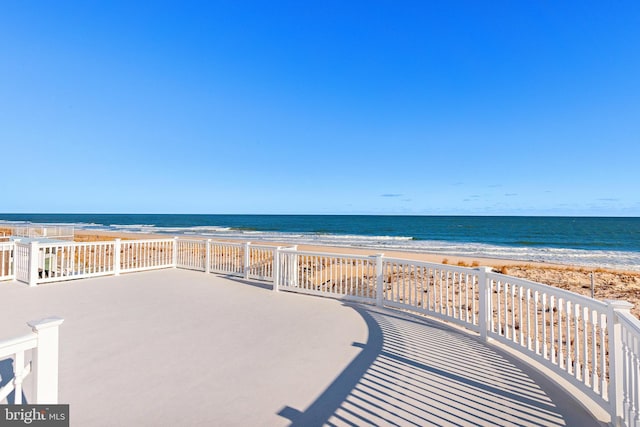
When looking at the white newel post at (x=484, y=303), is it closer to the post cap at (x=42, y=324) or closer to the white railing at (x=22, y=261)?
the post cap at (x=42, y=324)

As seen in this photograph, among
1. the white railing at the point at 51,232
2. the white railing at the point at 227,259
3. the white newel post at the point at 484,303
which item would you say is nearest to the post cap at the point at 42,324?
the white newel post at the point at 484,303

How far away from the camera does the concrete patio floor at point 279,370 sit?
2.15 meters

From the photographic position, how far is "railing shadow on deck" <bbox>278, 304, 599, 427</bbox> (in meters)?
2.11

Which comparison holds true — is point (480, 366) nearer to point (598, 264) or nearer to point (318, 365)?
point (318, 365)

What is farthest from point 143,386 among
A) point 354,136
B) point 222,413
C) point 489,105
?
point 354,136

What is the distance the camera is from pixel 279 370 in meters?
2.83

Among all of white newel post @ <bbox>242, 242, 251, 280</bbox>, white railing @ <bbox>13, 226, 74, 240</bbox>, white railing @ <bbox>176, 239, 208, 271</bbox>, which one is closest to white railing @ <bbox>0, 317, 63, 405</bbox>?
white newel post @ <bbox>242, 242, 251, 280</bbox>

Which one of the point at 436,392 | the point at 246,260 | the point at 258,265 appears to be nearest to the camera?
the point at 436,392

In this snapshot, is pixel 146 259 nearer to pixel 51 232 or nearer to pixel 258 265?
pixel 258 265

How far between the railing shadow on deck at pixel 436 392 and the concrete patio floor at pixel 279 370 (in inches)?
0.5

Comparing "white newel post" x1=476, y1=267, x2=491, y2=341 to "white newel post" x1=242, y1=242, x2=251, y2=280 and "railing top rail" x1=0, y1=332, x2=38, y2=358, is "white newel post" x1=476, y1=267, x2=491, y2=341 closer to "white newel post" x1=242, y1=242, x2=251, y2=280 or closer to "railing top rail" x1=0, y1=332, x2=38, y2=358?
"railing top rail" x1=0, y1=332, x2=38, y2=358

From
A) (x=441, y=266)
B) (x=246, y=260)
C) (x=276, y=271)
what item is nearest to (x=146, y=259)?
(x=246, y=260)

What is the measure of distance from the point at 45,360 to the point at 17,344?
0.22 m

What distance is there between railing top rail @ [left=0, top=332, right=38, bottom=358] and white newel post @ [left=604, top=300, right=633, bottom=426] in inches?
135
